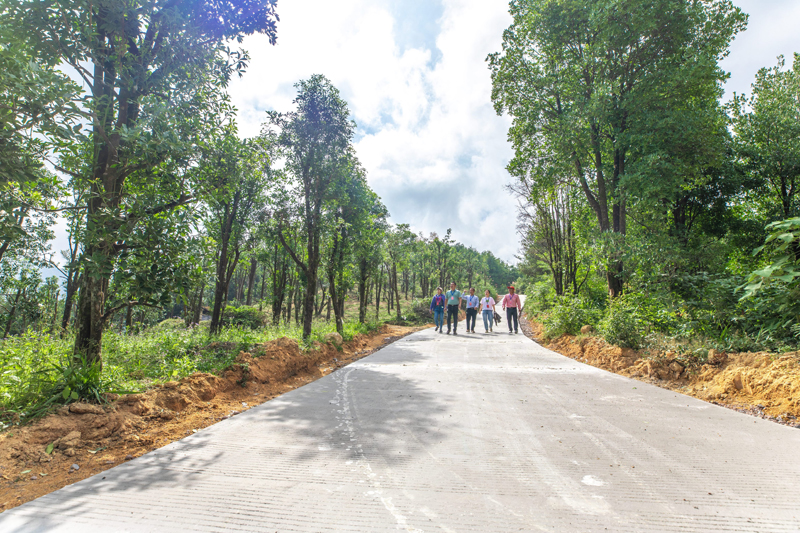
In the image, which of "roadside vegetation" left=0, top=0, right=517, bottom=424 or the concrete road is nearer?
the concrete road

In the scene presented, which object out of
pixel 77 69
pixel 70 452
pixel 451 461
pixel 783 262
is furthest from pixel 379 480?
pixel 77 69

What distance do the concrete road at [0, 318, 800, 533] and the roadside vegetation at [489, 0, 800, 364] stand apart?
338 centimetres

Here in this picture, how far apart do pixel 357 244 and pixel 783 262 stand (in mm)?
14580

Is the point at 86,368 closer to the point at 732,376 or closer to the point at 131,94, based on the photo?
the point at 131,94

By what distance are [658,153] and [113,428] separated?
11.6 m

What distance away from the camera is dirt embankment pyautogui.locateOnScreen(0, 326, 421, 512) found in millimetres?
2979

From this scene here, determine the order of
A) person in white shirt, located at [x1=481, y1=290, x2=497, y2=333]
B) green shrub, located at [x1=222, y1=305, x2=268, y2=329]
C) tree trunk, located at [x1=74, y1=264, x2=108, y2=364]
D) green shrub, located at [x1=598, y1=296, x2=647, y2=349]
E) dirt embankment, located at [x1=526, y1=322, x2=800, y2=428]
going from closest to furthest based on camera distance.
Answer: dirt embankment, located at [x1=526, y1=322, x2=800, y2=428] < tree trunk, located at [x1=74, y1=264, x2=108, y2=364] < green shrub, located at [x1=598, y1=296, x2=647, y2=349] < person in white shirt, located at [x1=481, y1=290, x2=497, y2=333] < green shrub, located at [x1=222, y1=305, x2=268, y2=329]

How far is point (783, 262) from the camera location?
261 cm

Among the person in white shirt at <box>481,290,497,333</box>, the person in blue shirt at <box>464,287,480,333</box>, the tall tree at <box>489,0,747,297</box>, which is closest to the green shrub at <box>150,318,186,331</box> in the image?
the person in blue shirt at <box>464,287,480,333</box>

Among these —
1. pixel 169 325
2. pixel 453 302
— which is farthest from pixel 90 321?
pixel 169 325

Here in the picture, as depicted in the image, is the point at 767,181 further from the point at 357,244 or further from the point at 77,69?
the point at 77,69

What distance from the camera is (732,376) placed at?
5137 millimetres

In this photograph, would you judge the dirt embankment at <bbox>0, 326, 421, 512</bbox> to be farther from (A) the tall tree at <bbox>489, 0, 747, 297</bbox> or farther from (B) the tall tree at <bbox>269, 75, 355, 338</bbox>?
(A) the tall tree at <bbox>489, 0, 747, 297</bbox>

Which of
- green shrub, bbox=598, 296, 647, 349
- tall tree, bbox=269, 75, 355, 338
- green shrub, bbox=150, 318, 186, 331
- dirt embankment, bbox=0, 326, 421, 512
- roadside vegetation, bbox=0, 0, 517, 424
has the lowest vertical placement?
dirt embankment, bbox=0, 326, 421, 512
